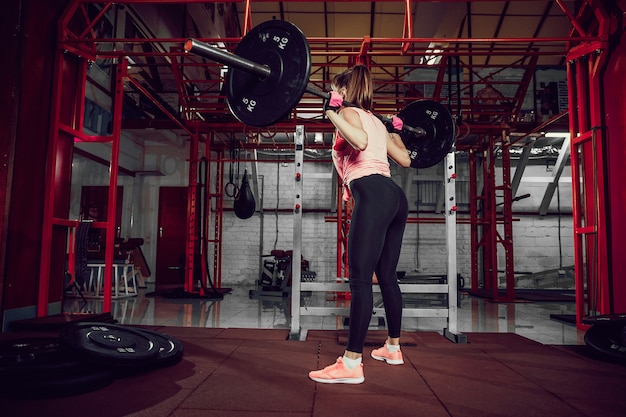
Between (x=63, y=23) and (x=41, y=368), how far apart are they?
3.03 meters

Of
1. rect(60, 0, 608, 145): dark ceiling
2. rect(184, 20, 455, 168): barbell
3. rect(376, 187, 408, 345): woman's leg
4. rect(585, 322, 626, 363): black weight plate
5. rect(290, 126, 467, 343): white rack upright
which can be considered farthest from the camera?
rect(60, 0, 608, 145): dark ceiling

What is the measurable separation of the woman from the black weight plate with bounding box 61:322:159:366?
80cm

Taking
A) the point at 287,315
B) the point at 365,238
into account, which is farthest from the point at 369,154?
the point at 287,315

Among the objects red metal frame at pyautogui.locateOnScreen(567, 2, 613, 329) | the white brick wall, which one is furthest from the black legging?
the white brick wall

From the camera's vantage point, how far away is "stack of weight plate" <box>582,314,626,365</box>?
89.5 inches

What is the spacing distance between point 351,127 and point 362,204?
346mm

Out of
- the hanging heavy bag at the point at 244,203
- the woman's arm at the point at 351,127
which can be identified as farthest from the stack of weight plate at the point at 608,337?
the hanging heavy bag at the point at 244,203

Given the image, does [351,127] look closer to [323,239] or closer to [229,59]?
[229,59]

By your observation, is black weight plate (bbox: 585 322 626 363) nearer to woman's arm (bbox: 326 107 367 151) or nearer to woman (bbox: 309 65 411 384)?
woman (bbox: 309 65 411 384)

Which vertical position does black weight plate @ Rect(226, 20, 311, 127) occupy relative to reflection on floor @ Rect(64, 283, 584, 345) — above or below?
above

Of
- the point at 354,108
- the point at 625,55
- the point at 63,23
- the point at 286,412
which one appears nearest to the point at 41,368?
the point at 286,412

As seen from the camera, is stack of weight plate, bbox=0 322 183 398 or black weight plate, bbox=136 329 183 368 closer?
stack of weight plate, bbox=0 322 183 398

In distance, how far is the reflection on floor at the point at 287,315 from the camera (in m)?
3.54

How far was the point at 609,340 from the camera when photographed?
2.44 meters
